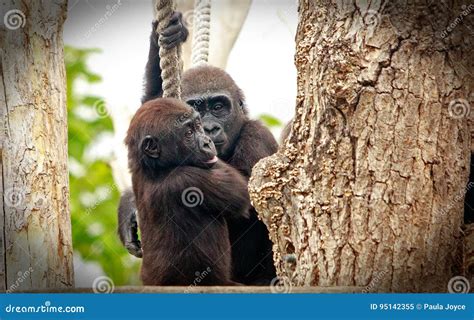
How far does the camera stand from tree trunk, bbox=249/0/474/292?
3.14m

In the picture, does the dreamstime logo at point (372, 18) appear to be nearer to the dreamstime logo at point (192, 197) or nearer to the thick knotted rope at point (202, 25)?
the dreamstime logo at point (192, 197)

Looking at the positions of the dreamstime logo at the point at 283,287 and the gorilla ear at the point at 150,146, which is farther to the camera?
the gorilla ear at the point at 150,146

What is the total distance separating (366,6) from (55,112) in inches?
73.3

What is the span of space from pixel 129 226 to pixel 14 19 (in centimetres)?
194

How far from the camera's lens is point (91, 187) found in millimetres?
7562

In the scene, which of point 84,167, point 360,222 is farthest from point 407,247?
point 84,167

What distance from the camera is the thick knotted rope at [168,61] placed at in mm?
4426

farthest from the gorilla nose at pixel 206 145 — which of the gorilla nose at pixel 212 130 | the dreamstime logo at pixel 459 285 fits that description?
the dreamstime logo at pixel 459 285
